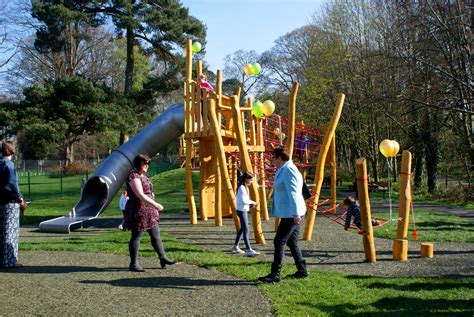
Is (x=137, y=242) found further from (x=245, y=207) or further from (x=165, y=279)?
(x=245, y=207)

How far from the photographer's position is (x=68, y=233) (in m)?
12.1

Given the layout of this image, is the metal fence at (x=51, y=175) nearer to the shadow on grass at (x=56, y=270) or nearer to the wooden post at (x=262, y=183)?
the wooden post at (x=262, y=183)

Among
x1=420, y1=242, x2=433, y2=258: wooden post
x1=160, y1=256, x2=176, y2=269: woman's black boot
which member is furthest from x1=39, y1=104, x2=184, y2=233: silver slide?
x1=420, y1=242, x2=433, y2=258: wooden post

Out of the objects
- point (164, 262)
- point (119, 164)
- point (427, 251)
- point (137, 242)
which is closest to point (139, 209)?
point (137, 242)

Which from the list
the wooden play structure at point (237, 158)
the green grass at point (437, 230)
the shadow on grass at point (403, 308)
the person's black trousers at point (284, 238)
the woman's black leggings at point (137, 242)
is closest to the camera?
the shadow on grass at point (403, 308)

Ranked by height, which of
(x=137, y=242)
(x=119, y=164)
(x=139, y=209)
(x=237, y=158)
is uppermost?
(x=237, y=158)

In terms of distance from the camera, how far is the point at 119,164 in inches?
590

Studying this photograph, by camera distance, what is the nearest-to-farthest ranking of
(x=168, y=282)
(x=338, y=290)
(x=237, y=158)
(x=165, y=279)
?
(x=338, y=290), (x=168, y=282), (x=165, y=279), (x=237, y=158)

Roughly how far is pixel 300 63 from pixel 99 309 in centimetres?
3662

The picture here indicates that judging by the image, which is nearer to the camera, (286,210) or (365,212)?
(286,210)

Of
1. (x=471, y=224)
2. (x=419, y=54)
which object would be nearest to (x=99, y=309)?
(x=471, y=224)

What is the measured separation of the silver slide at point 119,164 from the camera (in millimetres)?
14500

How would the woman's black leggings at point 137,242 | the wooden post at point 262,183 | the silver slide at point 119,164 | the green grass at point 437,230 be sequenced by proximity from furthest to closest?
the silver slide at point 119,164 < the wooden post at point 262,183 < the green grass at point 437,230 < the woman's black leggings at point 137,242

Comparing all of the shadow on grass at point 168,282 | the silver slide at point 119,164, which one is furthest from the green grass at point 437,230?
the silver slide at point 119,164
